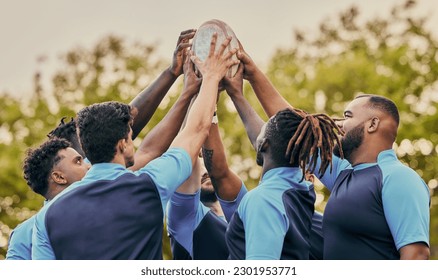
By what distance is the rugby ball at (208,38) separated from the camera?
23.0ft

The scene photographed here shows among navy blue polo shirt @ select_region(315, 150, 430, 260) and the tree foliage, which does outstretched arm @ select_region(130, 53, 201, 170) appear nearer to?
navy blue polo shirt @ select_region(315, 150, 430, 260)

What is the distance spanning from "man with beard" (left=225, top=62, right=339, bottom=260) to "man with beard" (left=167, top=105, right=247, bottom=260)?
1076mm

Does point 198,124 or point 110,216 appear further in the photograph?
point 198,124

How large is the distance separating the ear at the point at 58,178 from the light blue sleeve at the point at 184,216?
2.78 feet

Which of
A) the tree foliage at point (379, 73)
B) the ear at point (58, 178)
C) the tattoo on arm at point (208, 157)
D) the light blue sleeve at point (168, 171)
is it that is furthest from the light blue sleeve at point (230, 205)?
the tree foliage at point (379, 73)

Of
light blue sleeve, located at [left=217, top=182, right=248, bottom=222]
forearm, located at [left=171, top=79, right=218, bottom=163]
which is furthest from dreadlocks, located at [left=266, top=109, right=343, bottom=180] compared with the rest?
light blue sleeve, located at [left=217, top=182, right=248, bottom=222]

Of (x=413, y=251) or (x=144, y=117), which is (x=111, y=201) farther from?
(x=413, y=251)

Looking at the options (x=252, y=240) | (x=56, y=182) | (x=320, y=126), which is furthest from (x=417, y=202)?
(x=56, y=182)

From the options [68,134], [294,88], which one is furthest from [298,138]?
[294,88]

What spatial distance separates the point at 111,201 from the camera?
5.79 m

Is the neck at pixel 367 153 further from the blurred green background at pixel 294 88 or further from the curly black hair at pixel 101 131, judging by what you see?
the blurred green background at pixel 294 88

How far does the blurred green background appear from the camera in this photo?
26.1m

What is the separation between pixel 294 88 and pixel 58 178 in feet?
68.3
